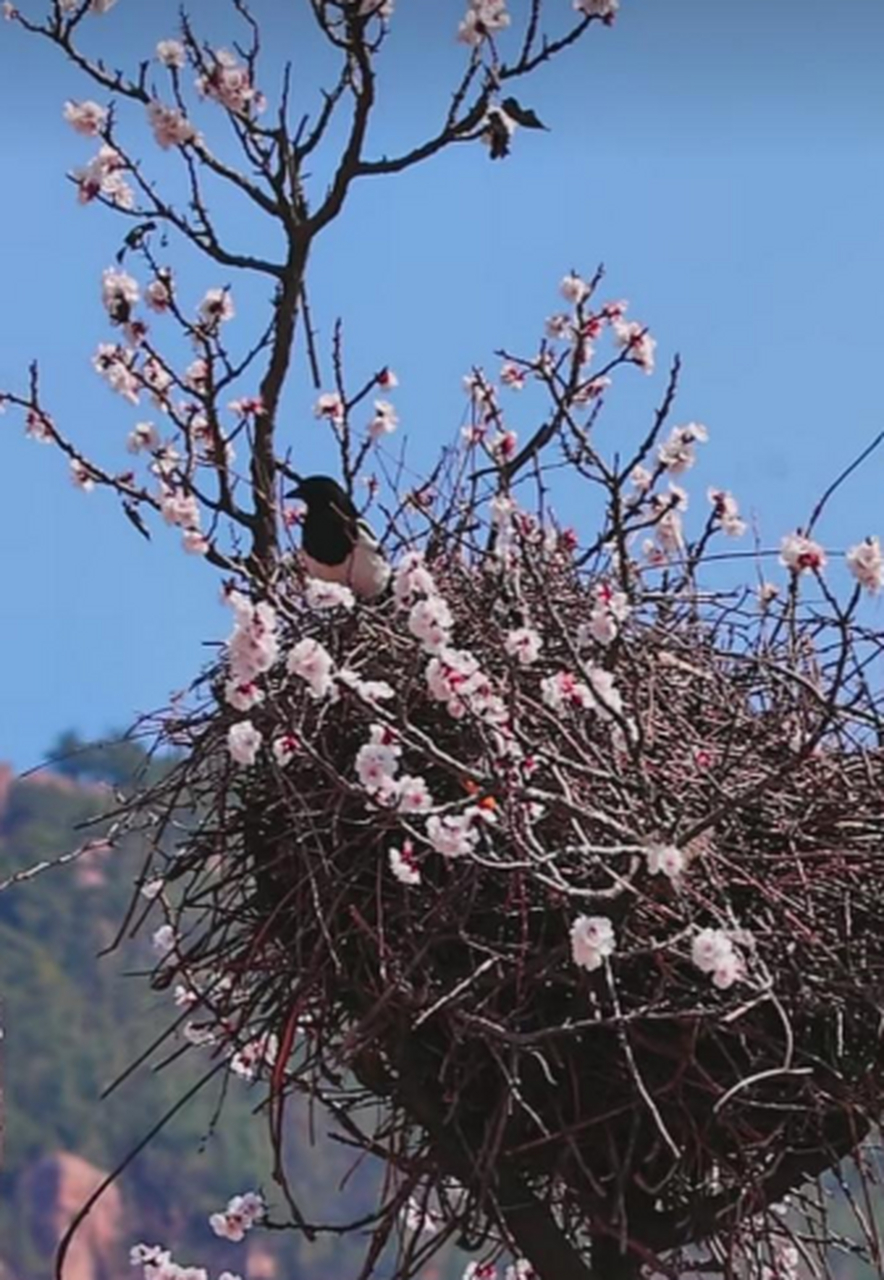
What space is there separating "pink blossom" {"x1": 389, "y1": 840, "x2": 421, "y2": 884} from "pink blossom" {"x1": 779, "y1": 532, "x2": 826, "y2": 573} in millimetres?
340

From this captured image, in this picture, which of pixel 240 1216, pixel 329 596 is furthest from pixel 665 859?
pixel 240 1216

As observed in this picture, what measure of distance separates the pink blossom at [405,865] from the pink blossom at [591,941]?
0.13 metres

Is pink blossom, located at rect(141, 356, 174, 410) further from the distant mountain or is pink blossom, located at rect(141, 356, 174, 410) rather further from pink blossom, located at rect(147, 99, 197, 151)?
the distant mountain

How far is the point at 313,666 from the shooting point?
1622 mm

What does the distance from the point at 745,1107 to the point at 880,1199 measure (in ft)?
1.10

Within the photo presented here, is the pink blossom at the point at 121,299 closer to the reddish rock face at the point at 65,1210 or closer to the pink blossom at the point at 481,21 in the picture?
the pink blossom at the point at 481,21

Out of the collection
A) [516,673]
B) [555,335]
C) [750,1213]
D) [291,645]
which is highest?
[555,335]

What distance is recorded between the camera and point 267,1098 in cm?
167

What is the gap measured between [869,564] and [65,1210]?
12.5 m

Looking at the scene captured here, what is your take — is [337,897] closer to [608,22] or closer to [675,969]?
[675,969]

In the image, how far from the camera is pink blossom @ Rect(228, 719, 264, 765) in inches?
64.8

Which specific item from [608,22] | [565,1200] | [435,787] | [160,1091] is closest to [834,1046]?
[565,1200]

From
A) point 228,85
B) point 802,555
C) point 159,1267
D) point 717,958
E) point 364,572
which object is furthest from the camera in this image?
point 228,85

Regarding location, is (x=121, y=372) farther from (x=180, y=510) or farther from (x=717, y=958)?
(x=717, y=958)
